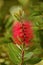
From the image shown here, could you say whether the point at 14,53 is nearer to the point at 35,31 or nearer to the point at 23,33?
the point at 23,33

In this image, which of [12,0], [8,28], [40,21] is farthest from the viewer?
[12,0]

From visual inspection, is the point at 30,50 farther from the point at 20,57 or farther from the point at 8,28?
the point at 8,28

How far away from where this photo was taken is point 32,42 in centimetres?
100

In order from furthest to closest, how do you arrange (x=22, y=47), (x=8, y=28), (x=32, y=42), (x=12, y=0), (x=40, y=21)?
(x=12, y=0) < (x=8, y=28) < (x=32, y=42) < (x=40, y=21) < (x=22, y=47)

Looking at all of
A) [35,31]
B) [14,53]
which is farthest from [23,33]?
[35,31]

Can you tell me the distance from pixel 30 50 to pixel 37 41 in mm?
303

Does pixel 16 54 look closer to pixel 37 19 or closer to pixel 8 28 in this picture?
pixel 37 19

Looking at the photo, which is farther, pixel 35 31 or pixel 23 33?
pixel 35 31

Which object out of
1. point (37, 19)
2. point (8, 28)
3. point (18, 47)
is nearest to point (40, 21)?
point (37, 19)

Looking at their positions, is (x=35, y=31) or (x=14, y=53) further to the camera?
(x=35, y=31)

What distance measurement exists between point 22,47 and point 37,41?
357 mm

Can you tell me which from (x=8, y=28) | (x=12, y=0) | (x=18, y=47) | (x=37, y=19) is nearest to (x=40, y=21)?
(x=37, y=19)

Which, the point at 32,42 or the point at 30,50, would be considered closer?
the point at 30,50

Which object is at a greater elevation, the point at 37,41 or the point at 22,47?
the point at 22,47
